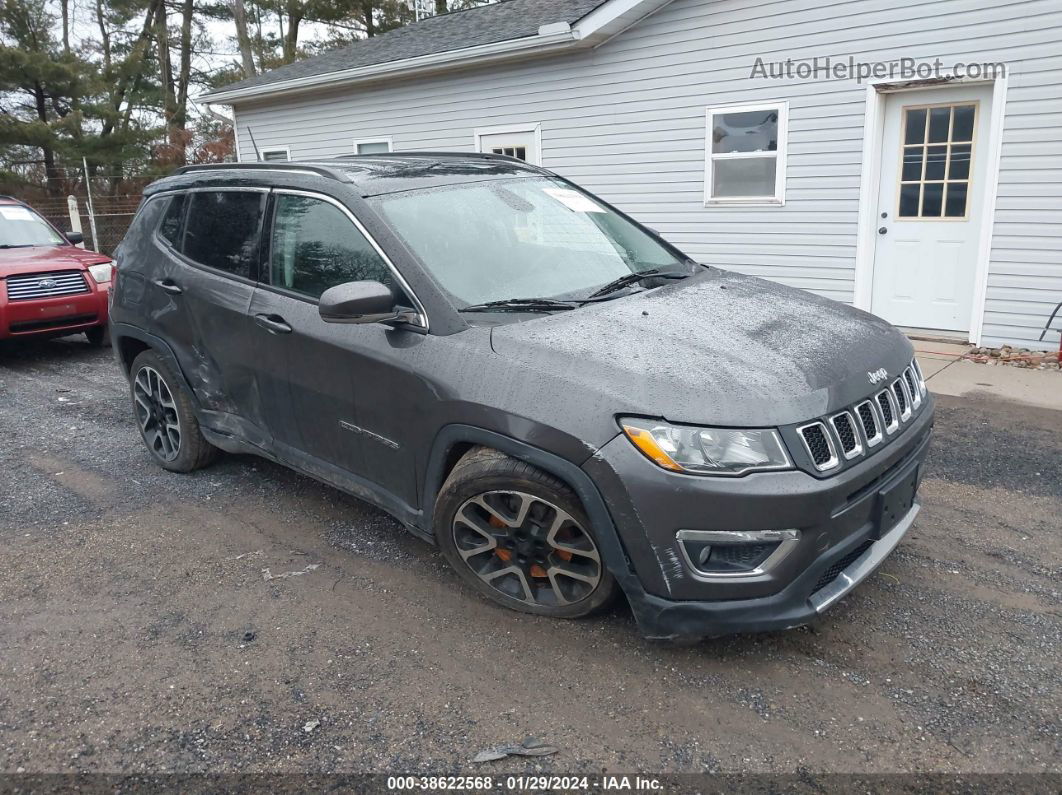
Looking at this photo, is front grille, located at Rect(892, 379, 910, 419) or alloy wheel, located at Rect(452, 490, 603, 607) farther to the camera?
front grille, located at Rect(892, 379, 910, 419)

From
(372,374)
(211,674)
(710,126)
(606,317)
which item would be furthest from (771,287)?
(710,126)

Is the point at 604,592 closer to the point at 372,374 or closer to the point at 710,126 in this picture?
the point at 372,374

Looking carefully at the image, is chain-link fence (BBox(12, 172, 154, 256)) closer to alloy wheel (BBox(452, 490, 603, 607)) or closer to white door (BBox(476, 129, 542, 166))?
white door (BBox(476, 129, 542, 166))

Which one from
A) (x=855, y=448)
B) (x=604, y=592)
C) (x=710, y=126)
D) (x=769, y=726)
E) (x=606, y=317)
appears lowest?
(x=769, y=726)

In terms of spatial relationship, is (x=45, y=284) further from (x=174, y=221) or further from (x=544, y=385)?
(x=544, y=385)

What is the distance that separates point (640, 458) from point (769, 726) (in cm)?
95

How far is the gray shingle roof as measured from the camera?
10.4 m

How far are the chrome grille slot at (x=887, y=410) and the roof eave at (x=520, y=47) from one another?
23.6ft

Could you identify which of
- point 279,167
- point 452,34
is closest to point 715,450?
point 279,167

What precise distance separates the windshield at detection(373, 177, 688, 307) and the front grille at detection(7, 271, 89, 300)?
6.03 m

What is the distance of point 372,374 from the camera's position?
327 cm

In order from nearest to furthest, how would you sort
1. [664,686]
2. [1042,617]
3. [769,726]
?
[769,726]
[664,686]
[1042,617]

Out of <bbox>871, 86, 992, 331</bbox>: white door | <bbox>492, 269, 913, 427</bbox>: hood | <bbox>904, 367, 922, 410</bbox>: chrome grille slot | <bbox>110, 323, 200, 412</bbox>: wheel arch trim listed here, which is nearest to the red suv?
<bbox>110, 323, 200, 412</bbox>: wheel arch trim

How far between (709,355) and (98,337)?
809 centimetres
